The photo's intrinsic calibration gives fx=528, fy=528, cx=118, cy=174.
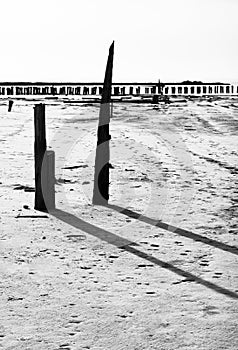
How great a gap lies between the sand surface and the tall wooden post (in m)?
0.28

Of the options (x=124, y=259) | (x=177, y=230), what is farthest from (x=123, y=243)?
(x=177, y=230)

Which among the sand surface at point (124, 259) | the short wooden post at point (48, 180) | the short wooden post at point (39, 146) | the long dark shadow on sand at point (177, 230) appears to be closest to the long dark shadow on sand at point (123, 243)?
the sand surface at point (124, 259)

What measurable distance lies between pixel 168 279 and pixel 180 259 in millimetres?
704

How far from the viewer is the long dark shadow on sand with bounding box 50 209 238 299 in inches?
204

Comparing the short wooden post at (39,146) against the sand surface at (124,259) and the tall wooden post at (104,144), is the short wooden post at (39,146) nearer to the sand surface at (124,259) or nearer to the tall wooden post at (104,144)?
the sand surface at (124,259)

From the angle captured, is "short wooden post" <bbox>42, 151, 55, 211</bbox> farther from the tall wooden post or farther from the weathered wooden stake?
the tall wooden post

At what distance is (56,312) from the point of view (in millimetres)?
4535

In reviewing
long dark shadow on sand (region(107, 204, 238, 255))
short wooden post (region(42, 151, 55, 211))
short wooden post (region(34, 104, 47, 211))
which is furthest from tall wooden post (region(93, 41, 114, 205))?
short wooden post (region(34, 104, 47, 211))

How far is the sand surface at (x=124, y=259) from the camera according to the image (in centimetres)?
420

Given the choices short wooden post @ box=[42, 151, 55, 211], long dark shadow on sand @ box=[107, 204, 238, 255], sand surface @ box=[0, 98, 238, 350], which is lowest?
long dark shadow on sand @ box=[107, 204, 238, 255]

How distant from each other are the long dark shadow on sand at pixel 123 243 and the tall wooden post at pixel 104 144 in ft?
2.73

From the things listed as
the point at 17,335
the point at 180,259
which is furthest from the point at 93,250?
the point at 17,335

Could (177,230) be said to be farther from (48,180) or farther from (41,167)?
(41,167)

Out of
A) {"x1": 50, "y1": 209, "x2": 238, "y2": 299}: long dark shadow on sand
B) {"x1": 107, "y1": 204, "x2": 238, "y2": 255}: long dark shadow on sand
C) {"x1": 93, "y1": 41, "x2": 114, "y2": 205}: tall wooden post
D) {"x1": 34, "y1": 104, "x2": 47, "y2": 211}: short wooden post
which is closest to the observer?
{"x1": 50, "y1": 209, "x2": 238, "y2": 299}: long dark shadow on sand
